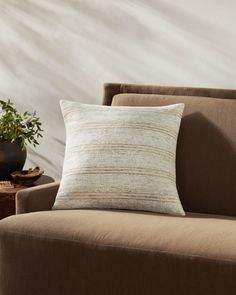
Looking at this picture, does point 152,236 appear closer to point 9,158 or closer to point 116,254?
point 116,254

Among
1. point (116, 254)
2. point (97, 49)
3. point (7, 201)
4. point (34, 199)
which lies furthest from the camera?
point (97, 49)

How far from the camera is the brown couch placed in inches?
87.7

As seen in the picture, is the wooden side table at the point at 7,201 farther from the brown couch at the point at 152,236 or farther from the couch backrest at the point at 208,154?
the couch backrest at the point at 208,154

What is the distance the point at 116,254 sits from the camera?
2324mm

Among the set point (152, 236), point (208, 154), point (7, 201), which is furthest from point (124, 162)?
point (7, 201)

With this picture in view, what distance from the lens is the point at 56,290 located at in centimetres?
246

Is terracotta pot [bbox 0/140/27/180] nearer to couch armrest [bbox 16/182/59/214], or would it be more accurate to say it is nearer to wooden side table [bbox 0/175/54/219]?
wooden side table [bbox 0/175/54/219]

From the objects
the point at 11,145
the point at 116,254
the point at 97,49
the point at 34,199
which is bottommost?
the point at 116,254

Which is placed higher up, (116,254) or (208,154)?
(208,154)

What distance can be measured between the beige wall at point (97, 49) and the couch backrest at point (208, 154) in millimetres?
476

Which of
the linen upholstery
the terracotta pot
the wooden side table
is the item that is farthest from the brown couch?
the terracotta pot

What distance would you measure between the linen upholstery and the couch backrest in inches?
6.0

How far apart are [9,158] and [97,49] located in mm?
815

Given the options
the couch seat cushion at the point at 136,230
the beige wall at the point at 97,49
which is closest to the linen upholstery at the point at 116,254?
the couch seat cushion at the point at 136,230
